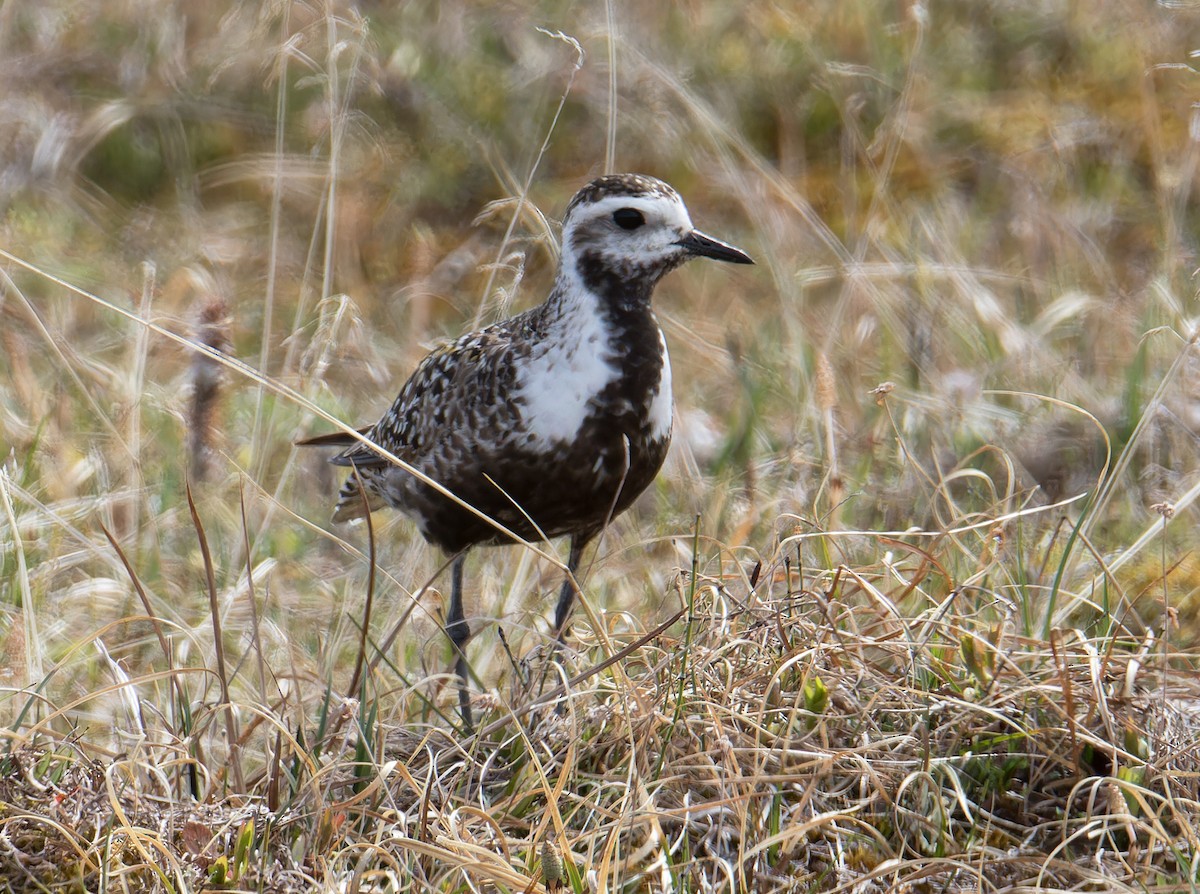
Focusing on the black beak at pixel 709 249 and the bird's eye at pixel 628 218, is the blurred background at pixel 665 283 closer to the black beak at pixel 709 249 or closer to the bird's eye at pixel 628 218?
the bird's eye at pixel 628 218

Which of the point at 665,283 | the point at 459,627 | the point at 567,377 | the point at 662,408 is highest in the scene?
the point at 567,377

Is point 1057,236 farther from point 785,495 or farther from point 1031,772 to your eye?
point 1031,772

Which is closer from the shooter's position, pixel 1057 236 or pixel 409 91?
pixel 1057 236

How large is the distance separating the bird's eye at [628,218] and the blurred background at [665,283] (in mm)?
200

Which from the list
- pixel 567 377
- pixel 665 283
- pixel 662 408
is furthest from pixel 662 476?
pixel 665 283

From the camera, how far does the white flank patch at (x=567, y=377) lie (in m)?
4.14

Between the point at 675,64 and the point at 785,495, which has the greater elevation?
the point at 675,64

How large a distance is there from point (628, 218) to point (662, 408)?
0.53m

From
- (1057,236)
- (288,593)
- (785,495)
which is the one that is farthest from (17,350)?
(1057,236)

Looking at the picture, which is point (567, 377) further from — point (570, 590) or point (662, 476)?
point (662, 476)

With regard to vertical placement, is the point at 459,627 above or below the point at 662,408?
below

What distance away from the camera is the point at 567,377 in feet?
13.7

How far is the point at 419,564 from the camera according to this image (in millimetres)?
5293

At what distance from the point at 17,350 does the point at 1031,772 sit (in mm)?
4865
